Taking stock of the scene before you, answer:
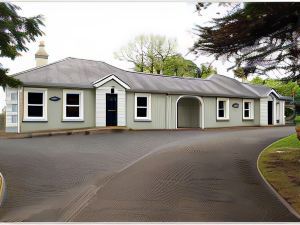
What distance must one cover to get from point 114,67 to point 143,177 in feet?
5.16

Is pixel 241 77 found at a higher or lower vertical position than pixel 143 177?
higher

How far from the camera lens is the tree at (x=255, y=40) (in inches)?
105

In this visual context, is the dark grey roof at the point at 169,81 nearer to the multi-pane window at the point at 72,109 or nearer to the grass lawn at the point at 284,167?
the multi-pane window at the point at 72,109

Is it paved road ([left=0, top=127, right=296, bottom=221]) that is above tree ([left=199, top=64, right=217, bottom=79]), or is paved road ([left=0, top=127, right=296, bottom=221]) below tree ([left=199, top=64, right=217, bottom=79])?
below

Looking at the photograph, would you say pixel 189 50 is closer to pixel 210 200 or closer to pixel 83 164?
pixel 210 200

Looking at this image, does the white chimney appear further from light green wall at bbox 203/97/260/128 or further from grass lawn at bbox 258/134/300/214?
grass lawn at bbox 258/134/300/214

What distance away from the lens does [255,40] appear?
9.34 ft

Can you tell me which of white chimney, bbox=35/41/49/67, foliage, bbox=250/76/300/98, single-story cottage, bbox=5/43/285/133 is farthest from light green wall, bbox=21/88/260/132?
white chimney, bbox=35/41/49/67

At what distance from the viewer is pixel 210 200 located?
2369 mm

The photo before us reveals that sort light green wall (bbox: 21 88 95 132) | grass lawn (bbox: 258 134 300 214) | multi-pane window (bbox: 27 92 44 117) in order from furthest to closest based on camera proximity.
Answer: multi-pane window (bbox: 27 92 44 117) < light green wall (bbox: 21 88 95 132) < grass lawn (bbox: 258 134 300 214)

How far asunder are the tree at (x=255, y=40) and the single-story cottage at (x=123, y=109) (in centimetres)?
32

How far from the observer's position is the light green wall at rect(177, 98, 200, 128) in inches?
139

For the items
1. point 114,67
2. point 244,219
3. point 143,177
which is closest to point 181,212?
point 244,219

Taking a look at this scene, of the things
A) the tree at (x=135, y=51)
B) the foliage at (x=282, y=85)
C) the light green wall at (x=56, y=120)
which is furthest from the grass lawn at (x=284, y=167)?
the light green wall at (x=56, y=120)
